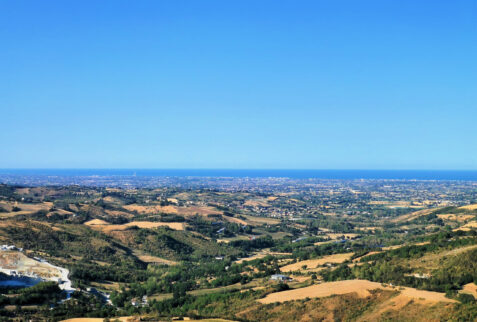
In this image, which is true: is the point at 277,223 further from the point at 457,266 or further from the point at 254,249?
the point at 457,266

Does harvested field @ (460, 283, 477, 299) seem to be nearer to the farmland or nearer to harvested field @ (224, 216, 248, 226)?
the farmland

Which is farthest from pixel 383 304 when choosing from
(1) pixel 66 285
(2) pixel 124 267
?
(2) pixel 124 267

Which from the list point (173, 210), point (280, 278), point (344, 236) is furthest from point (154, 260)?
point (173, 210)

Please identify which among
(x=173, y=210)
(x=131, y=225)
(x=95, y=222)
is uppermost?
(x=173, y=210)

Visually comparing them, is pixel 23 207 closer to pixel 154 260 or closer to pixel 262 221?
pixel 154 260

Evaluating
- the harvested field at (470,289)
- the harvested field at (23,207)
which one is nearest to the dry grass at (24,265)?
the harvested field at (23,207)

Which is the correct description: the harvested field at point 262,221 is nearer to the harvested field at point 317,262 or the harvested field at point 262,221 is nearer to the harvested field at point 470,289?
the harvested field at point 317,262
